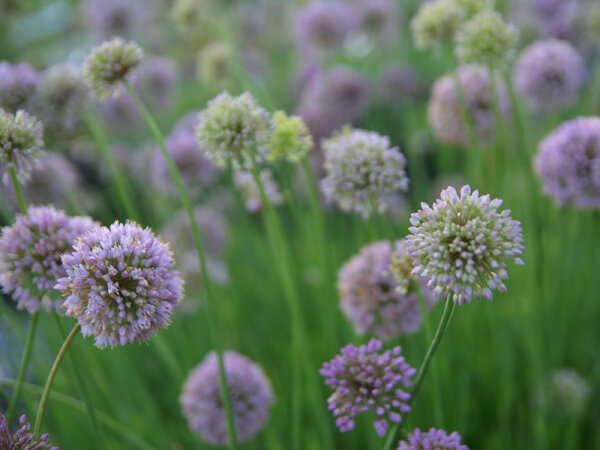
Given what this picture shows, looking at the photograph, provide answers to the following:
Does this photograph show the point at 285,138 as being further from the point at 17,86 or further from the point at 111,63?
the point at 17,86

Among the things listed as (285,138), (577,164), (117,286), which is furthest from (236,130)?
(577,164)

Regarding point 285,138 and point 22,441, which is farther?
point 285,138

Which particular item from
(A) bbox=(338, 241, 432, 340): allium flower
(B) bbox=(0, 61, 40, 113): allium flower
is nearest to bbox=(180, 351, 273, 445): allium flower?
(A) bbox=(338, 241, 432, 340): allium flower

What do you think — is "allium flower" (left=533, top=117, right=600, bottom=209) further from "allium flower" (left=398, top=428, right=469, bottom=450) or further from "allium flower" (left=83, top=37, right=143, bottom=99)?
"allium flower" (left=83, top=37, right=143, bottom=99)

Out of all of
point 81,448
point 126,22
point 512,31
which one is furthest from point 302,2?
point 81,448

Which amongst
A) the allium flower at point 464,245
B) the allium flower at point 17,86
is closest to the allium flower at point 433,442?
the allium flower at point 464,245

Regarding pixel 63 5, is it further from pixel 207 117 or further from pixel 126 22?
pixel 207 117
